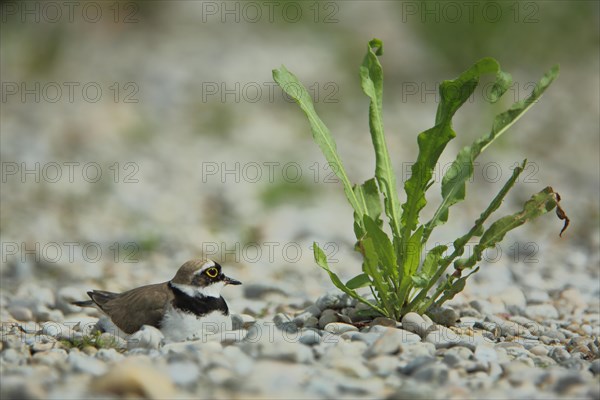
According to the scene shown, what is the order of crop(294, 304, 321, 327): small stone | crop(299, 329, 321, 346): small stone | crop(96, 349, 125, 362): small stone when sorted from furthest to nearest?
crop(294, 304, 321, 327): small stone
crop(299, 329, 321, 346): small stone
crop(96, 349, 125, 362): small stone

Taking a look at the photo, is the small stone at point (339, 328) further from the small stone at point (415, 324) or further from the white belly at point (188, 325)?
the white belly at point (188, 325)

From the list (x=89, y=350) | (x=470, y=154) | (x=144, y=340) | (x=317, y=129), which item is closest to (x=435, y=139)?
(x=470, y=154)

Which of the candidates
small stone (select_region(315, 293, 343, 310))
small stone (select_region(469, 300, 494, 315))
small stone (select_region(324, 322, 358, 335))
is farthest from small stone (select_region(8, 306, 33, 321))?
small stone (select_region(469, 300, 494, 315))

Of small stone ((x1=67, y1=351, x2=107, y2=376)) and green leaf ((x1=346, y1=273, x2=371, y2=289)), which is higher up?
green leaf ((x1=346, y1=273, x2=371, y2=289))

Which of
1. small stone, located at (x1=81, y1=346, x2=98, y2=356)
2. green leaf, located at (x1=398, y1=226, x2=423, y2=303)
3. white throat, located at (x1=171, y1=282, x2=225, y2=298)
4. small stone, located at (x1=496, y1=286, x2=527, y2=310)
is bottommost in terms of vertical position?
small stone, located at (x1=81, y1=346, x2=98, y2=356)

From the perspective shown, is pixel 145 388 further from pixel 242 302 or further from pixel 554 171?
pixel 554 171

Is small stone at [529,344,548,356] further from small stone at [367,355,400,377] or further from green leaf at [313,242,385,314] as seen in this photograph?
small stone at [367,355,400,377]
